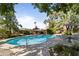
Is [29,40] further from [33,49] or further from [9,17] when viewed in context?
[9,17]

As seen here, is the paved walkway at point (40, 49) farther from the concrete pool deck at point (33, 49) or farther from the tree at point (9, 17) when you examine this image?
the tree at point (9, 17)

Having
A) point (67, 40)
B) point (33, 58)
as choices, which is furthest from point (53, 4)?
point (33, 58)

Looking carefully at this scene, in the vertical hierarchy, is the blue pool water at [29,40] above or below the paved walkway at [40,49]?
above

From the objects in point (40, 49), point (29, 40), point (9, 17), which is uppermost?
point (9, 17)

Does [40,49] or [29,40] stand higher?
[29,40]

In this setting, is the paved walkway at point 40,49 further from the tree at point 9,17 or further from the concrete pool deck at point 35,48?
the tree at point 9,17

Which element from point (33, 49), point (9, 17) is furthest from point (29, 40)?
point (9, 17)

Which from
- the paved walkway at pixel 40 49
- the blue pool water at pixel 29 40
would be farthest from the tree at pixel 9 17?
the paved walkway at pixel 40 49

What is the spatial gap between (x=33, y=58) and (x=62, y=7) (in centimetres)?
67

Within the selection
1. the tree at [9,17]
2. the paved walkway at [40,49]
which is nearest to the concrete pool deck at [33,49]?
the paved walkway at [40,49]

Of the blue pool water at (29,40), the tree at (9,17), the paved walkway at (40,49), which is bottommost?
the paved walkway at (40,49)

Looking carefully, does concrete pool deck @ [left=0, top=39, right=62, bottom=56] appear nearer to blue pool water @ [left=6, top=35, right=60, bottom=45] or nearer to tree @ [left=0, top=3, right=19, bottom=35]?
blue pool water @ [left=6, top=35, right=60, bottom=45]

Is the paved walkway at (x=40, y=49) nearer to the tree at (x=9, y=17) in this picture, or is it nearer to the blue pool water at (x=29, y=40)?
the blue pool water at (x=29, y=40)

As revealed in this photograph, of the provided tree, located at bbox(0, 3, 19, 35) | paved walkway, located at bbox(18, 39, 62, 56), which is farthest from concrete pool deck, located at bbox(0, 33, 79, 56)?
tree, located at bbox(0, 3, 19, 35)
